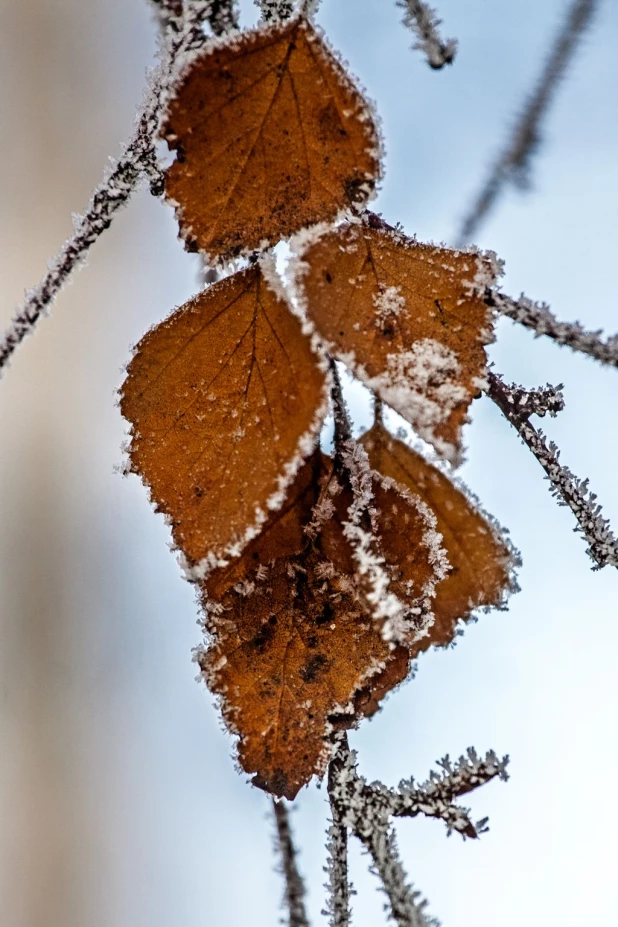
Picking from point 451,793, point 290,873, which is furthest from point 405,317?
point 290,873

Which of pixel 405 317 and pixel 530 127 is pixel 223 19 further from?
pixel 530 127

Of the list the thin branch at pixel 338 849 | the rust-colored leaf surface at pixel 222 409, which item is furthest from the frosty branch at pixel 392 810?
the rust-colored leaf surface at pixel 222 409

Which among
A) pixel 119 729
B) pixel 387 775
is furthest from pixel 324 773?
pixel 119 729

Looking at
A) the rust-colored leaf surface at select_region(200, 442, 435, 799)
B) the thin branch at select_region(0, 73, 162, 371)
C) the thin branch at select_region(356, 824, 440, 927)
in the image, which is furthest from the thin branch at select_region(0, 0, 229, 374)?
the thin branch at select_region(356, 824, 440, 927)

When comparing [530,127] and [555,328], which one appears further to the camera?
[530,127]

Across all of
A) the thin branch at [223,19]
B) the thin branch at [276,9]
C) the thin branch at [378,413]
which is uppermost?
the thin branch at [223,19]

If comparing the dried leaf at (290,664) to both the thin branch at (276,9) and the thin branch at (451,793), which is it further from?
the thin branch at (276,9)

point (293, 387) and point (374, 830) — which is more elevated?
point (293, 387)
